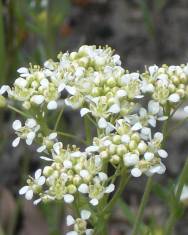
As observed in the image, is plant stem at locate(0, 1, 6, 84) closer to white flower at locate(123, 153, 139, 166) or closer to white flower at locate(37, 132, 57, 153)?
white flower at locate(37, 132, 57, 153)

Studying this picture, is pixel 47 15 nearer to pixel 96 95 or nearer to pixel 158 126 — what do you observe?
pixel 158 126

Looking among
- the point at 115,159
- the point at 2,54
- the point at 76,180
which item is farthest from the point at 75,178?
the point at 2,54

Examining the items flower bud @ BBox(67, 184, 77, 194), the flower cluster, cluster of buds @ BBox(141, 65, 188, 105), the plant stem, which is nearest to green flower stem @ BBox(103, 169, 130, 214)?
the flower cluster

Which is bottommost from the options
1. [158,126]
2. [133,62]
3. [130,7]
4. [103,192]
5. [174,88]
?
[103,192]

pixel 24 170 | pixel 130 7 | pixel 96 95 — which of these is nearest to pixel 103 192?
pixel 96 95

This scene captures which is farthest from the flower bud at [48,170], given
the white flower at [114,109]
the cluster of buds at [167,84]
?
the cluster of buds at [167,84]

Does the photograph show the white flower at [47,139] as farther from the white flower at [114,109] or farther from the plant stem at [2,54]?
the plant stem at [2,54]

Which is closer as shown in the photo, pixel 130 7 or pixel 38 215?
pixel 38 215

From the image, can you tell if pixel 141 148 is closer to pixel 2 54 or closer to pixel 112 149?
pixel 112 149
